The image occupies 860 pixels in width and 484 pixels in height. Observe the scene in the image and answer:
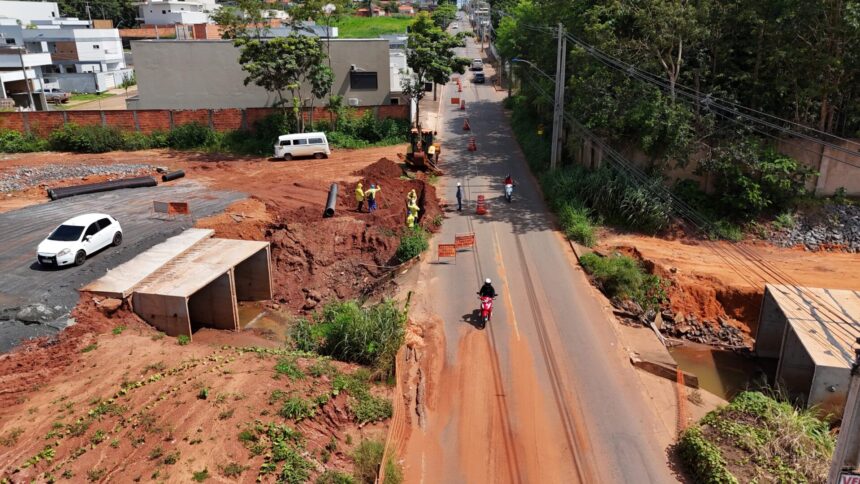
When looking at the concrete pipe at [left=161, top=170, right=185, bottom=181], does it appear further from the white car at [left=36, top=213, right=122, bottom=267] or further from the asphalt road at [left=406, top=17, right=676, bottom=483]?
the asphalt road at [left=406, top=17, right=676, bottom=483]

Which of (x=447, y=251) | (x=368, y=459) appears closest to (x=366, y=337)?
(x=368, y=459)

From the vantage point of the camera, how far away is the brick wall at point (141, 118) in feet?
140

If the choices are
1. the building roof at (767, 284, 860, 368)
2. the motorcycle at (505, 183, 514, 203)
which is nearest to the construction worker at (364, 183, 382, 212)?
the motorcycle at (505, 183, 514, 203)

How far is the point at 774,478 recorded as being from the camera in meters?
13.4

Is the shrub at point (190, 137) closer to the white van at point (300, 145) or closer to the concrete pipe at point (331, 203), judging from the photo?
the white van at point (300, 145)

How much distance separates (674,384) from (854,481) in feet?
32.6

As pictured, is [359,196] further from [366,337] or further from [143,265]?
[366,337]

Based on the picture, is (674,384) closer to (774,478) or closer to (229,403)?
(774,478)

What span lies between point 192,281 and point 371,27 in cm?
10418

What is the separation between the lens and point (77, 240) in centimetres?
2216

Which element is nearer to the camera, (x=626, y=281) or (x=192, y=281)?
(x=192, y=281)

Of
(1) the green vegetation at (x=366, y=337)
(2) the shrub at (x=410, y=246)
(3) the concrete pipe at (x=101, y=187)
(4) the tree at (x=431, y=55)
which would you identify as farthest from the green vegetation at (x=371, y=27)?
(1) the green vegetation at (x=366, y=337)

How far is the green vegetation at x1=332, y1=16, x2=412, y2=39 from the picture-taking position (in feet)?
338

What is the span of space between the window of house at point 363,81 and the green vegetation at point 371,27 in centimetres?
5639
